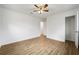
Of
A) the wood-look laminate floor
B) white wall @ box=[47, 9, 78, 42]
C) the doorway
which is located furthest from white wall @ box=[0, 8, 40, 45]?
the doorway

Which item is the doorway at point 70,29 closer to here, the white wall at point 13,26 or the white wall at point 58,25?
the white wall at point 58,25

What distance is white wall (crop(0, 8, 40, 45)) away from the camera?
452 centimetres

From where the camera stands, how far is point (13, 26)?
5.21 m

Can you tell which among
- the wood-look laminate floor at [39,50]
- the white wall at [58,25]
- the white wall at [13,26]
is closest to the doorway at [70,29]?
the white wall at [58,25]

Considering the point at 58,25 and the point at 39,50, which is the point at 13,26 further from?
the point at 58,25

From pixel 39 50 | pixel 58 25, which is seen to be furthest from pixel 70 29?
pixel 39 50

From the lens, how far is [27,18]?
683cm

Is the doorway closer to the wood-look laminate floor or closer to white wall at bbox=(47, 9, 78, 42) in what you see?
white wall at bbox=(47, 9, 78, 42)

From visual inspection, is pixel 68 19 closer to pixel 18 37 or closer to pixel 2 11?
pixel 18 37

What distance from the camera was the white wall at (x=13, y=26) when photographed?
4.52 m

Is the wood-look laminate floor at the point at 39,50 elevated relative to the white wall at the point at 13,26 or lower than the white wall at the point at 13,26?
lower

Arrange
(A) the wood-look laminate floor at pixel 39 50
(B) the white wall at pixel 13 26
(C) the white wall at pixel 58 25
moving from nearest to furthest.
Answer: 1. (A) the wood-look laminate floor at pixel 39 50
2. (B) the white wall at pixel 13 26
3. (C) the white wall at pixel 58 25
